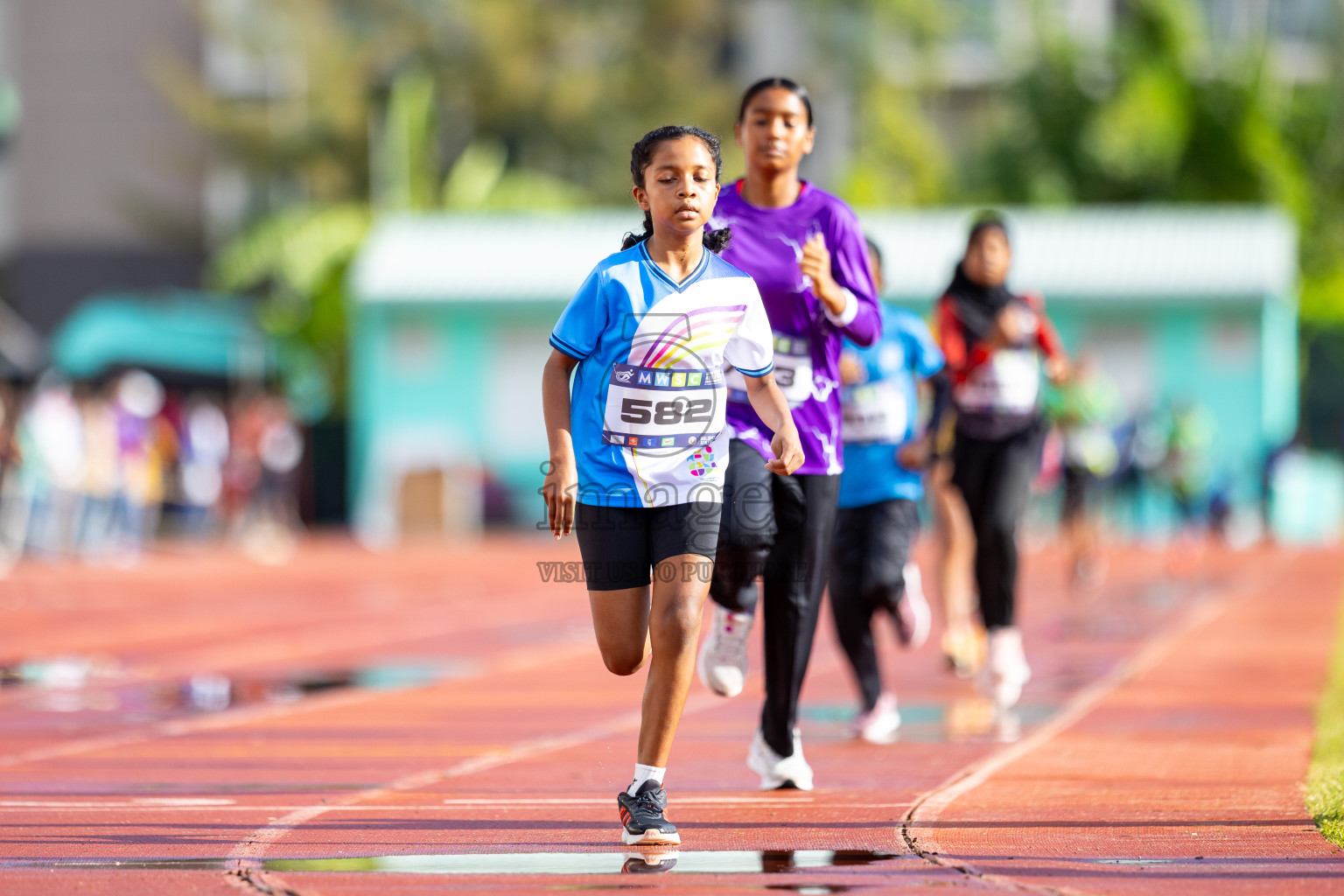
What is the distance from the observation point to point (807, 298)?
251 inches

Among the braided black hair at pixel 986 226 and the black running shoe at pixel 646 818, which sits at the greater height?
the braided black hair at pixel 986 226

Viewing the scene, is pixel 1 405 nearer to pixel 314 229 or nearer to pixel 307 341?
pixel 307 341

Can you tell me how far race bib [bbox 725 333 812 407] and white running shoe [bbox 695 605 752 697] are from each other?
27.3 inches

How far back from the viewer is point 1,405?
79.6 feet

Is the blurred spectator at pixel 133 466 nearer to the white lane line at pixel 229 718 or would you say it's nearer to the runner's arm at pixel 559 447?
the white lane line at pixel 229 718

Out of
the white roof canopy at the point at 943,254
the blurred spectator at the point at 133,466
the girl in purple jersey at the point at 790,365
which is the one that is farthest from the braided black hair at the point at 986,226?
the white roof canopy at the point at 943,254

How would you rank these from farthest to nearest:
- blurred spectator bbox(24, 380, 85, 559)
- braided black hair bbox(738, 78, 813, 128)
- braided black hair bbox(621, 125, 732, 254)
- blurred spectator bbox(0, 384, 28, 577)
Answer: blurred spectator bbox(0, 384, 28, 577) → blurred spectator bbox(24, 380, 85, 559) → braided black hair bbox(738, 78, 813, 128) → braided black hair bbox(621, 125, 732, 254)

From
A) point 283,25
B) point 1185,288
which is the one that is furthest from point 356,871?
point 283,25

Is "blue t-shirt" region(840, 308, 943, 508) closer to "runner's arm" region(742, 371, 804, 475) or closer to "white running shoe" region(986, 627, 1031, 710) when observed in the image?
"white running shoe" region(986, 627, 1031, 710)

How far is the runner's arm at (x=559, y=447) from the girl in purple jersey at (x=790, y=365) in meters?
0.91

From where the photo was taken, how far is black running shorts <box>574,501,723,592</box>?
5.32 m

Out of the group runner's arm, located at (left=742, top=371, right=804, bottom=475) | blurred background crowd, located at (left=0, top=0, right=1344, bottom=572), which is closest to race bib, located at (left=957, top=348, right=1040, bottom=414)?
runner's arm, located at (left=742, top=371, right=804, bottom=475)

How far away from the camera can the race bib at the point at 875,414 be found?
26.8ft

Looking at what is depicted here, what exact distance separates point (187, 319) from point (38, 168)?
14991 mm
